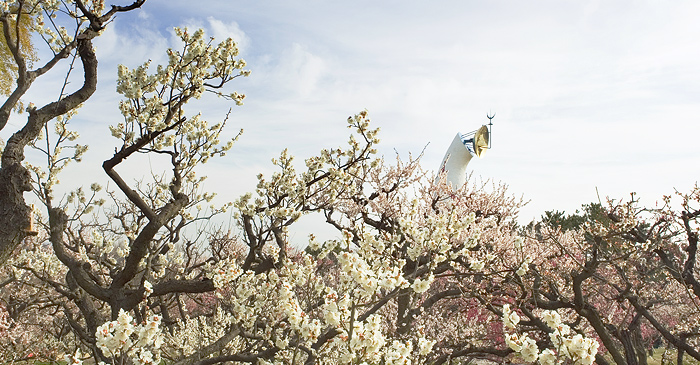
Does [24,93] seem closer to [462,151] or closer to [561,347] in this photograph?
[561,347]

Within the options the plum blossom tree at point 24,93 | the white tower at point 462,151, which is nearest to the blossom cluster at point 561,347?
the plum blossom tree at point 24,93

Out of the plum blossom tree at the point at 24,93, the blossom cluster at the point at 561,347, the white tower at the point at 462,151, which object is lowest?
the blossom cluster at the point at 561,347

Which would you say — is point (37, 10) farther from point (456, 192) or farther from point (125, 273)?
point (456, 192)

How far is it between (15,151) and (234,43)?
250 centimetres

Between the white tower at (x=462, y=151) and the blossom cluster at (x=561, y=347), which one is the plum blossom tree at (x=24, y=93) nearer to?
the blossom cluster at (x=561, y=347)

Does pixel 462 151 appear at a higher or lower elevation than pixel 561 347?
higher

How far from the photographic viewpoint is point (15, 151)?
4512 millimetres

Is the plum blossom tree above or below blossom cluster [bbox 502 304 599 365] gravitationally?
above

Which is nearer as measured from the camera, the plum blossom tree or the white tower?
the plum blossom tree

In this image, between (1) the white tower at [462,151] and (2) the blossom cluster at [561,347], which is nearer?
(2) the blossom cluster at [561,347]

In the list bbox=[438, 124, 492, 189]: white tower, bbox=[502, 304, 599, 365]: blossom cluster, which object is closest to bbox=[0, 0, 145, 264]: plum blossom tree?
bbox=[502, 304, 599, 365]: blossom cluster

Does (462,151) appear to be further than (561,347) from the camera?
Yes

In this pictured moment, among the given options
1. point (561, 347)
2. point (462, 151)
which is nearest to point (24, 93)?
point (561, 347)

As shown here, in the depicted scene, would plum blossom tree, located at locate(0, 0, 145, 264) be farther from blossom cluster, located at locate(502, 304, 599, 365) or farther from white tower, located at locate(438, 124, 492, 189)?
white tower, located at locate(438, 124, 492, 189)
